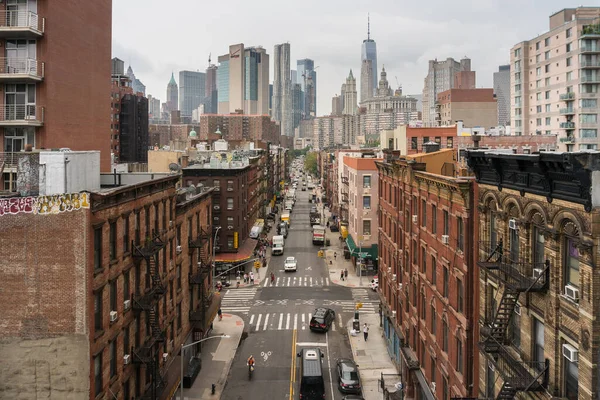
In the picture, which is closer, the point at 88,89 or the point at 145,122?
the point at 88,89

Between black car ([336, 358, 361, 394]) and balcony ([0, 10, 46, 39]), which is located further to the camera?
black car ([336, 358, 361, 394])

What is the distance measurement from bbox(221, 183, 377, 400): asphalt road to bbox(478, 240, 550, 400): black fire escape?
60.2 feet

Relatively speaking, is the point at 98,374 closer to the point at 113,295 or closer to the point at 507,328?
the point at 113,295

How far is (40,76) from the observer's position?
28.2 metres

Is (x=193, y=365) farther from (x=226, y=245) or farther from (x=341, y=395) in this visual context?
(x=226, y=245)

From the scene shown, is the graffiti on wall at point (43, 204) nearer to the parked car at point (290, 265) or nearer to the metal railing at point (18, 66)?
the metal railing at point (18, 66)

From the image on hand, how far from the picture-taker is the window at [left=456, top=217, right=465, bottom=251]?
23984 millimetres

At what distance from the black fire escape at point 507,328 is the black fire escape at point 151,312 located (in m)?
16.6

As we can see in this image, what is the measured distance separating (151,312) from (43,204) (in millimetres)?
10914

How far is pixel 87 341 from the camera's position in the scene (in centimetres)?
2052

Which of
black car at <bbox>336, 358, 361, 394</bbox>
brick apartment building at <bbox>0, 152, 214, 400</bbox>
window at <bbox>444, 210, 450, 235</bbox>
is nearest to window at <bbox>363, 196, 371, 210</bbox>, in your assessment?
black car at <bbox>336, 358, 361, 394</bbox>

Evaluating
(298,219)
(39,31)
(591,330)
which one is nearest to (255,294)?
(39,31)

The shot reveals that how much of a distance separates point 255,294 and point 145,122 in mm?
98371

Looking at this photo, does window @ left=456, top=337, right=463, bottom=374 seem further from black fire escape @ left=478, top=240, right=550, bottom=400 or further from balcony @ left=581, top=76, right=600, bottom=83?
balcony @ left=581, top=76, right=600, bottom=83
